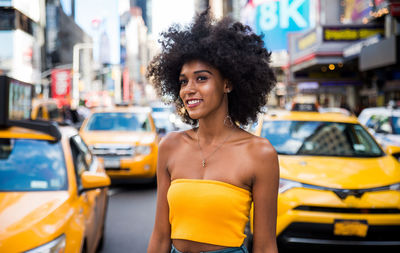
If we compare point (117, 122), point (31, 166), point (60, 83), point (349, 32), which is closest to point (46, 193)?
point (31, 166)

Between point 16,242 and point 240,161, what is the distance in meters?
1.72

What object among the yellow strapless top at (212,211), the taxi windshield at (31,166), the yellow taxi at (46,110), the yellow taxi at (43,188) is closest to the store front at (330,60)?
the yellow taxi at (46,110)

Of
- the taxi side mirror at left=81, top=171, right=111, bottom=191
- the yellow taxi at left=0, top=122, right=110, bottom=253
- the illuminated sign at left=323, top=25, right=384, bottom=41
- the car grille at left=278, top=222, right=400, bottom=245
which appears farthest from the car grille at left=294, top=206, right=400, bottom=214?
the illuminated sign at left=323, top=25, right=384, bottom=41

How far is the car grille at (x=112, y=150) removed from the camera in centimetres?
944

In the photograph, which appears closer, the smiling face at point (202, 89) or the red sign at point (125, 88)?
the smiling face at point (202, 89)

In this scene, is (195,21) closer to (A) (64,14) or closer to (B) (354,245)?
(B) (354,245)

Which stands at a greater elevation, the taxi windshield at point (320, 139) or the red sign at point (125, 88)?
the red sign at point (125, 88)

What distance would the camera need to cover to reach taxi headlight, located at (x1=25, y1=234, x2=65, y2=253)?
3075mm

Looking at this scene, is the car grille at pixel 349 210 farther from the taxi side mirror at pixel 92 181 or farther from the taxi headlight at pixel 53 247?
the taxi headlight at pixel 53 247

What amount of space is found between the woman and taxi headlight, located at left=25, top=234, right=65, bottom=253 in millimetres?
1073

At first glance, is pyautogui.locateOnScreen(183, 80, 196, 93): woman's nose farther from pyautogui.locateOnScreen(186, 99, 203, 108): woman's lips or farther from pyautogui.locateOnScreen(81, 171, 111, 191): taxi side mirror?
pyautogui.locateOnScreen(81, 171, 111, 191): taxi side mirror

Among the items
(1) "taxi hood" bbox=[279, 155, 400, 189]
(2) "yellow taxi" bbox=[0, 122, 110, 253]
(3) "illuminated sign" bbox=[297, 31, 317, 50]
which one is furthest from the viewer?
(3) "illuminated sign" bbox=[297, 31, 317, 50]

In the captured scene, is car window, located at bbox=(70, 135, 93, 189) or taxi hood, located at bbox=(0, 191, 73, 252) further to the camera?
car window, located at bbox=(70, 135, 93, 189)

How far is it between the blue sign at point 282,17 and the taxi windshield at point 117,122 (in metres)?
55.1
